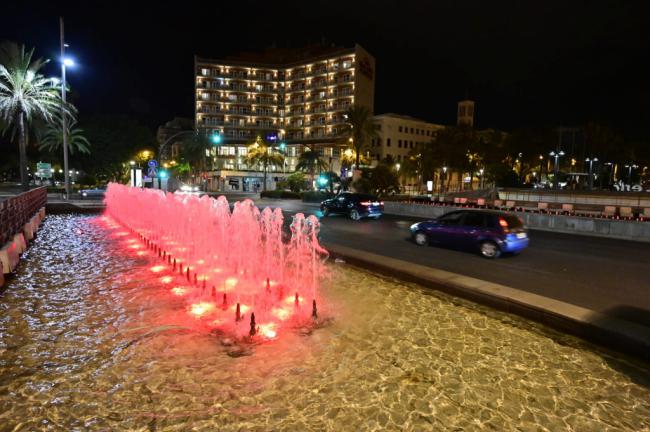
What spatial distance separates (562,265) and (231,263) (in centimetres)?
973

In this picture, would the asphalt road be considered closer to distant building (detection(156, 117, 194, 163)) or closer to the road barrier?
the road barrier

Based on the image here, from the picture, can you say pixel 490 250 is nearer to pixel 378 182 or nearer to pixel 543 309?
pixel 543 309

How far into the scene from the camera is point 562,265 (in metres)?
11.9

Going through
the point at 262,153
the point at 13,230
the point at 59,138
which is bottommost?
the point at 13,230

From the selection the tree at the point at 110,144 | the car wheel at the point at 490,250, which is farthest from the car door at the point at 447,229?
the tree at the point at 110,144

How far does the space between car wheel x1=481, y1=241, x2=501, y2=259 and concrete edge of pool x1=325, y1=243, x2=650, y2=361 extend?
3.69 metres

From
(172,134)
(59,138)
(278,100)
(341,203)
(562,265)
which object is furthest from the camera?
(172,134)

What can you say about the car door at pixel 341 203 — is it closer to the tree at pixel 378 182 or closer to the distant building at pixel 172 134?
the tree at pixel 378 182

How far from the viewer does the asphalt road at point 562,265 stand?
860 centimetres

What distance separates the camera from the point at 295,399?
4.95m

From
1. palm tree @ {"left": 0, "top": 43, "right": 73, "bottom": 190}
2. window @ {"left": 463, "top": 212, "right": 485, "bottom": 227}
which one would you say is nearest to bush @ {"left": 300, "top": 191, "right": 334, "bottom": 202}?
palm tree @ {"left": 0, "top": 43, "right": 73, "bottom": 190}

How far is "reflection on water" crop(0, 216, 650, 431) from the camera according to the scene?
4.57 m

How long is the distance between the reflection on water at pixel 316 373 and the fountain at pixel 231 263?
0.67 metres

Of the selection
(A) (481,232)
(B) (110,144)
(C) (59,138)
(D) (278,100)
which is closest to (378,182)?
(A) (481,232)
